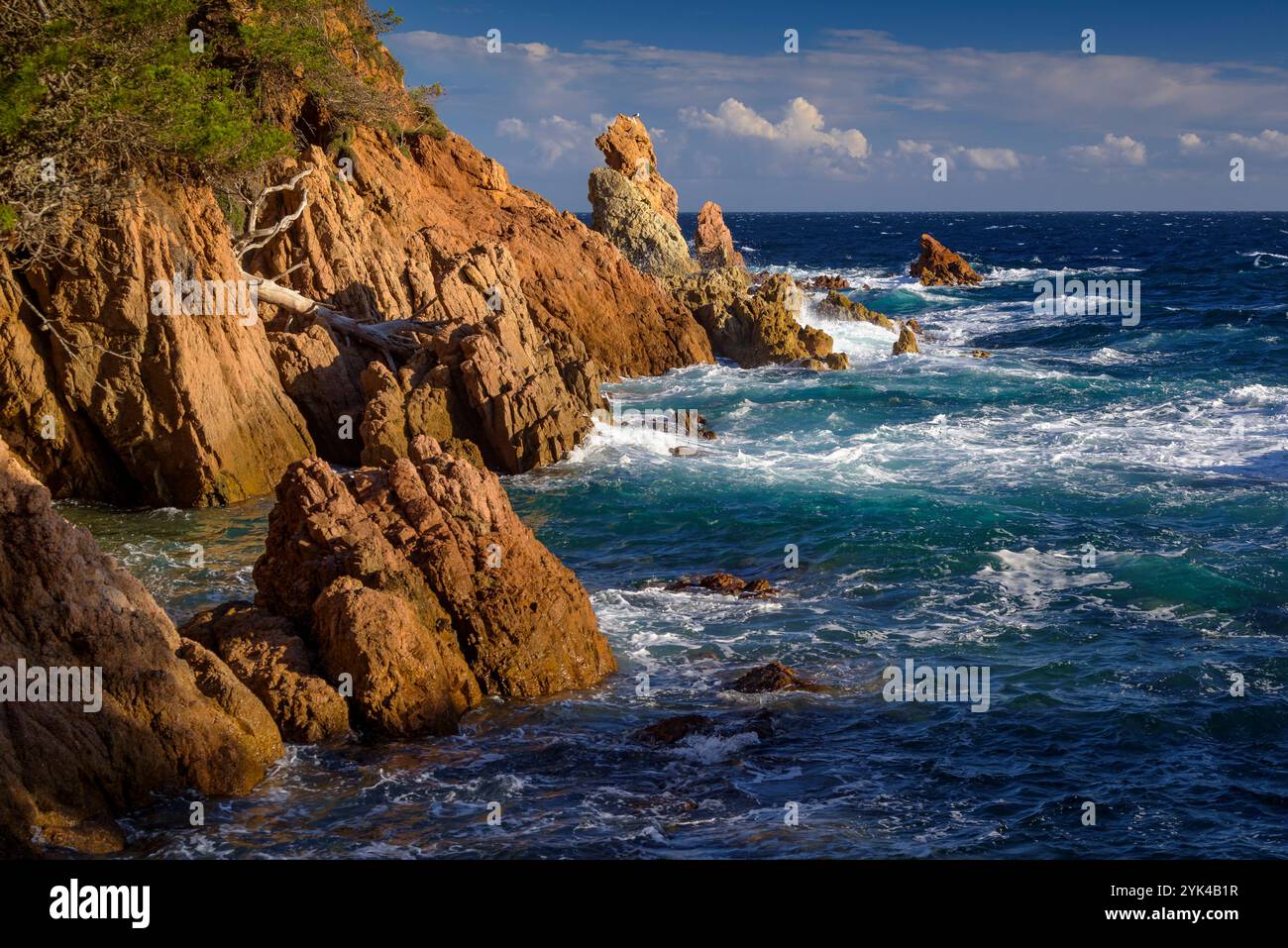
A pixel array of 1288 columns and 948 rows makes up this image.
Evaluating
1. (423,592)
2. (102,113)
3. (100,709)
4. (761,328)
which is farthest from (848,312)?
(100,709)

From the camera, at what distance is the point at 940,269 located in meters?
71.4

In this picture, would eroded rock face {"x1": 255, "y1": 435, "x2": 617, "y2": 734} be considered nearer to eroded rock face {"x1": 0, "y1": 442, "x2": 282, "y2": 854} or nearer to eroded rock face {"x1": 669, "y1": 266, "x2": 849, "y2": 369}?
eroded rock face {"x1": 0, "y1": 442, "x2": 282, "y2": 854}

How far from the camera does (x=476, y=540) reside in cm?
1393

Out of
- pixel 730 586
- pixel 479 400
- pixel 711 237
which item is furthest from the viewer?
pixel 711 237

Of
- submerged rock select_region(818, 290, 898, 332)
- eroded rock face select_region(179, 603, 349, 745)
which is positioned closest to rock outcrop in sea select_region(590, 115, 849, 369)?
submerged rock select_region(818, 290, 898, 332)

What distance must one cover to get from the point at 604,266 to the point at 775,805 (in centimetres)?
2960

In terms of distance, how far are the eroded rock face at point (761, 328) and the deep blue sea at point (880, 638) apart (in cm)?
540

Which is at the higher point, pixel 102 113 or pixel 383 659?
pixel 102 113

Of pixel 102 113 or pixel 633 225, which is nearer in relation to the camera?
pixel 102 113

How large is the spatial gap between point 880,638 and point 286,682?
7.68 meters

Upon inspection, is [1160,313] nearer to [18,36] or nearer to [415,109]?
[415,109]

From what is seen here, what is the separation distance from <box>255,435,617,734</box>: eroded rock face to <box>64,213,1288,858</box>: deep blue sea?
478 millimetres

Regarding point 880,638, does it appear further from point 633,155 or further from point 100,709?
point 633,155

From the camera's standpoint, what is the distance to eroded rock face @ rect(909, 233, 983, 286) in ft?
230
